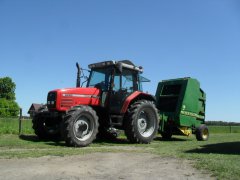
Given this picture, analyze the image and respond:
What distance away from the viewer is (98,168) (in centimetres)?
782

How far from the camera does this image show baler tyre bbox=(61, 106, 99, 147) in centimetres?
1215

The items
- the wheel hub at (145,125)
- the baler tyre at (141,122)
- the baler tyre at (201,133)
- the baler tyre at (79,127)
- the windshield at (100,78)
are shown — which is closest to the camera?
the baler tyre at (79,127)

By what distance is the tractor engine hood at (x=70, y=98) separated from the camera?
1321 centimetres

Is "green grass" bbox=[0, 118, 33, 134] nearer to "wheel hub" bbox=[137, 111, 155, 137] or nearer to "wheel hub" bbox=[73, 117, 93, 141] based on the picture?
"wheel hub" bbox=[73, 117, 93, 141]

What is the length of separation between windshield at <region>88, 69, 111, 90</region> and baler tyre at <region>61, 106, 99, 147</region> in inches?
77.2

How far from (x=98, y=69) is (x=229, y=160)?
7.53 meters

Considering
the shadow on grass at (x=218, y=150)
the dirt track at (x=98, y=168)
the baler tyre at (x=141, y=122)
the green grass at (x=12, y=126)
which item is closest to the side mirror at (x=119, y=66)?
the baler tyre at (x=141, y=122)

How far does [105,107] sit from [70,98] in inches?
60.7

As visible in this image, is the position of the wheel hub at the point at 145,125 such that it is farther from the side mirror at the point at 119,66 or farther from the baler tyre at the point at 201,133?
the baler tyre at the point at 201,133

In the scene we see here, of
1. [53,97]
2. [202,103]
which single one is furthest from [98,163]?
[202,103]

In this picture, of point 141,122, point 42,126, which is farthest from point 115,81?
point 42,126

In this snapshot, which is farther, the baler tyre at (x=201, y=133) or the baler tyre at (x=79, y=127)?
the baler tyre at (x=201, y=133)

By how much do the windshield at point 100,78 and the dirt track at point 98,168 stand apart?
18.0 ft

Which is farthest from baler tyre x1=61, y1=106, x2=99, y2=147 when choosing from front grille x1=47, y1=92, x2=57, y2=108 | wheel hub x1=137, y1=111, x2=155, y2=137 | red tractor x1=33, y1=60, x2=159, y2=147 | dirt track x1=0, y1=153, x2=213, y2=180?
dirt track x1=0, y1=153, x2=213, y2=180
